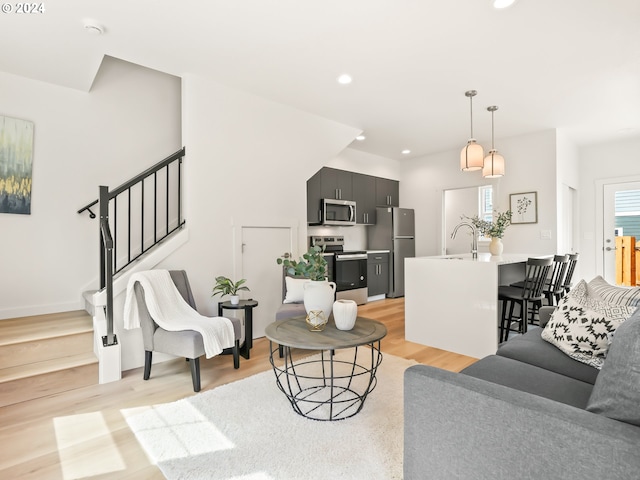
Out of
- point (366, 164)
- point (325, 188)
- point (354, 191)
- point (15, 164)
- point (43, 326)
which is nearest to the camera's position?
point (43, 326)

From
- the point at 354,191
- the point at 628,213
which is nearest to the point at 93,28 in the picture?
the point at 354,191

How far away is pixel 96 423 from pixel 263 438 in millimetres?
1049

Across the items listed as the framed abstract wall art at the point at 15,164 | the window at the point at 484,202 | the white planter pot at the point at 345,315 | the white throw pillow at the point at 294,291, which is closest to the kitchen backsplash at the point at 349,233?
the white throw pillow at the point at 294,291

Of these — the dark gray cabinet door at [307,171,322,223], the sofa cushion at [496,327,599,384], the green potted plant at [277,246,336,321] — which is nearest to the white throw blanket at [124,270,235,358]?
the green potted plant at [277,246,336,321]

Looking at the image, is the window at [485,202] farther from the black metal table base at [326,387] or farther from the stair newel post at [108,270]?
the stair newel post at [108,270]

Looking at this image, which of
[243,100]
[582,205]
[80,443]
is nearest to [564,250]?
[582,205]

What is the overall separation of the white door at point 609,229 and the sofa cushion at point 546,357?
15.3ft

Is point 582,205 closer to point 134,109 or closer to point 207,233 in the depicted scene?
point 207,233

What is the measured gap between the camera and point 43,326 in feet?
9.86

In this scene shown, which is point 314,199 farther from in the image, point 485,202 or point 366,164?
point 485,202

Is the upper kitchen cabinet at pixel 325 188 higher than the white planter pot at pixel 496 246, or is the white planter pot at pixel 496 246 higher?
the upper kitchen cabinet at pixel 325 188

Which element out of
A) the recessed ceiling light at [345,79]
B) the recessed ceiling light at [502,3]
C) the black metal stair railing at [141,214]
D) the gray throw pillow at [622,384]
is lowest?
the gray throw pillow at [622,384]

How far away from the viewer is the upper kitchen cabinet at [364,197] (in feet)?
20.2

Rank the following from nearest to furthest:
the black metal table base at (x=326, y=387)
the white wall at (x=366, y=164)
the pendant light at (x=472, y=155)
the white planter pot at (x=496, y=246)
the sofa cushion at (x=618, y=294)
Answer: the sofa cushion at (x=618, y=294), the black metal table base at (x=326, y=387), the pendant light at (x=472, y=155), the white planter pot at (x=496, y=246), the white wall at (x=366, y=164)
